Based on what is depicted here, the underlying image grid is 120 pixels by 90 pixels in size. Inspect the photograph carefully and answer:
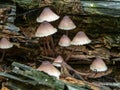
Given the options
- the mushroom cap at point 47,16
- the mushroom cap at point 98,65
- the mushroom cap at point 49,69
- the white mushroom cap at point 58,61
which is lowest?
the mushroom cap at point 98,65

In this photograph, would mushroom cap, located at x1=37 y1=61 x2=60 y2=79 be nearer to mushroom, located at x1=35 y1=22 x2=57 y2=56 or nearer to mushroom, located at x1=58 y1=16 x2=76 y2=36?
mushroom, located at x1=35 y1=22 x2=57 y2=56

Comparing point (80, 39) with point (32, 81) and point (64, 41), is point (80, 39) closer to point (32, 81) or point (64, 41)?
point (64, 41)

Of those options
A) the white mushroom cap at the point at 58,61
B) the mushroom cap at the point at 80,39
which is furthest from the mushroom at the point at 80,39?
the white mushroom cap at the point at 58,61

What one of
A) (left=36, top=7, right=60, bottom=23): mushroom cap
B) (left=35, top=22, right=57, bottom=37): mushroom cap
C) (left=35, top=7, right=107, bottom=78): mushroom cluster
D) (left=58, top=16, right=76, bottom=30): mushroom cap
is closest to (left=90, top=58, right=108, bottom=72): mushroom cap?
(left=35, top=7, right=107, bottom=78): mushroom cluster

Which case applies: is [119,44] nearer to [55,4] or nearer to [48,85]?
[55,4]

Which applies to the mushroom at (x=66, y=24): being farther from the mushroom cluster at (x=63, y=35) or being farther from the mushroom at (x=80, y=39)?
the mushroom at (x=80, y=39)

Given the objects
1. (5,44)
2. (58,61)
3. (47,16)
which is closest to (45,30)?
(47,16)
